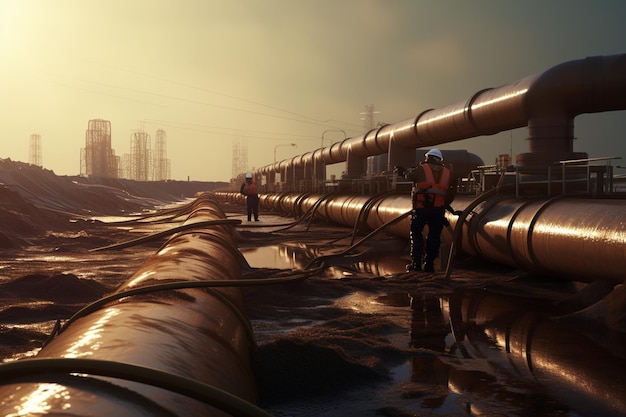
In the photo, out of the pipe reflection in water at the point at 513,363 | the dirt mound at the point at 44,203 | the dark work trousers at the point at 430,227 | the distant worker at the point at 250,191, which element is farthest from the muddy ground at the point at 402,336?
the distant worker at the point at 250,191

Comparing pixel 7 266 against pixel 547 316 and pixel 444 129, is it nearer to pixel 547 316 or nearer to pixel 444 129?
pixel 547 316

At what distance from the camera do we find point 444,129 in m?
17.6

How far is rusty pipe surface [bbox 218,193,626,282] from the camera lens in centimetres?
734

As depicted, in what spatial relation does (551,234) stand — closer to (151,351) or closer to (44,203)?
(151,351)

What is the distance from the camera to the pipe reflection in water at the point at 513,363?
13.6 ft

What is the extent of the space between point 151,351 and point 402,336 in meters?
3.72

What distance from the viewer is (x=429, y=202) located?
1064 cm

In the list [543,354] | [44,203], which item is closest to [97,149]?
[44,203]

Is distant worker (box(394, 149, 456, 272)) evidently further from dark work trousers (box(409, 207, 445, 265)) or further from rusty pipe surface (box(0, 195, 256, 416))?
rusty pipe surface (box(0, 195, 256, 416))

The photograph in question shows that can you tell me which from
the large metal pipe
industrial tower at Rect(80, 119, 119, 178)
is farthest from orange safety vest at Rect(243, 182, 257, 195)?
industrial tower at Rect(80, 119, 119, 178)

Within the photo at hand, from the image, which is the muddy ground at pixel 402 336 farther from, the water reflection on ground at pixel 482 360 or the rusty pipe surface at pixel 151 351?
the rusty pipe surface at pixel 151 351

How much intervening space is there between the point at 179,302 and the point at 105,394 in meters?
1.74

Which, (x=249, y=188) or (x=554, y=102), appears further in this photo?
(x=249, y=188)

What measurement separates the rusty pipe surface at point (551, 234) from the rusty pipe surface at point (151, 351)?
436 cm
